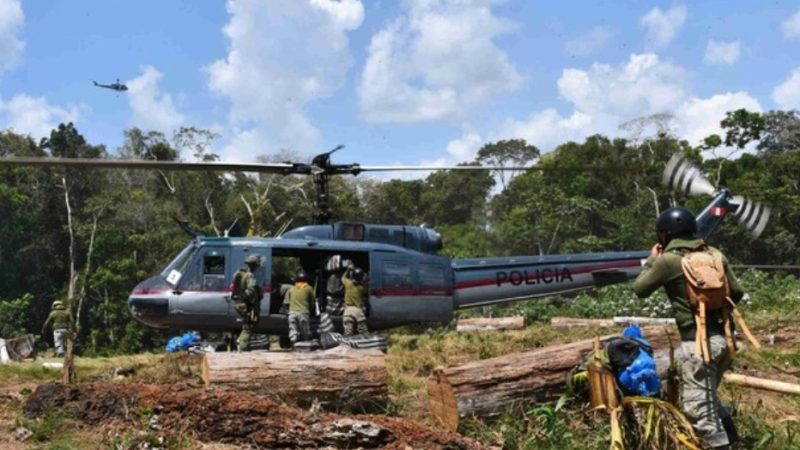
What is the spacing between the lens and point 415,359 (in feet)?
32.4

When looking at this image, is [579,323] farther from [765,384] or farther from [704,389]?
[704,389]

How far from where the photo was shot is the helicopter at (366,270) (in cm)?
1144

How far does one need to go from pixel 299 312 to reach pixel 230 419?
5202mm

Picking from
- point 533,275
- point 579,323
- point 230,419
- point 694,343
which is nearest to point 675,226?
point 694,343

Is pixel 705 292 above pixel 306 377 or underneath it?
above

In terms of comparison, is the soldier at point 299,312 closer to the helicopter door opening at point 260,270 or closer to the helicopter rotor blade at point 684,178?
the helicopter door opening at point 260,270

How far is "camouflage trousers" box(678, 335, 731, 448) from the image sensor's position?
5230 mm

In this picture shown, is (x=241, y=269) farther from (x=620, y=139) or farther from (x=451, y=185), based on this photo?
(x=451, y=185)

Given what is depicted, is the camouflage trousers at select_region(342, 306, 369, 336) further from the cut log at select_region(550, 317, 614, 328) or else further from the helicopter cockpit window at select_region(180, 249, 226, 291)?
the cut log at select_region(550, 317, 614, 328)

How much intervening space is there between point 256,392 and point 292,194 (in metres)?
33.4

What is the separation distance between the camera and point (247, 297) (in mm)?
11227

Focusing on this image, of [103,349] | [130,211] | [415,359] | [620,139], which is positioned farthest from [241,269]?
[620,139]

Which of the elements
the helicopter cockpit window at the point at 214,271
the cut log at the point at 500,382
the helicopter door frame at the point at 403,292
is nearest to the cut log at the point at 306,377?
the cut log at the point at 500,382

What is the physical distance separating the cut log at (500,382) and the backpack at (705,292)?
2.62ft
